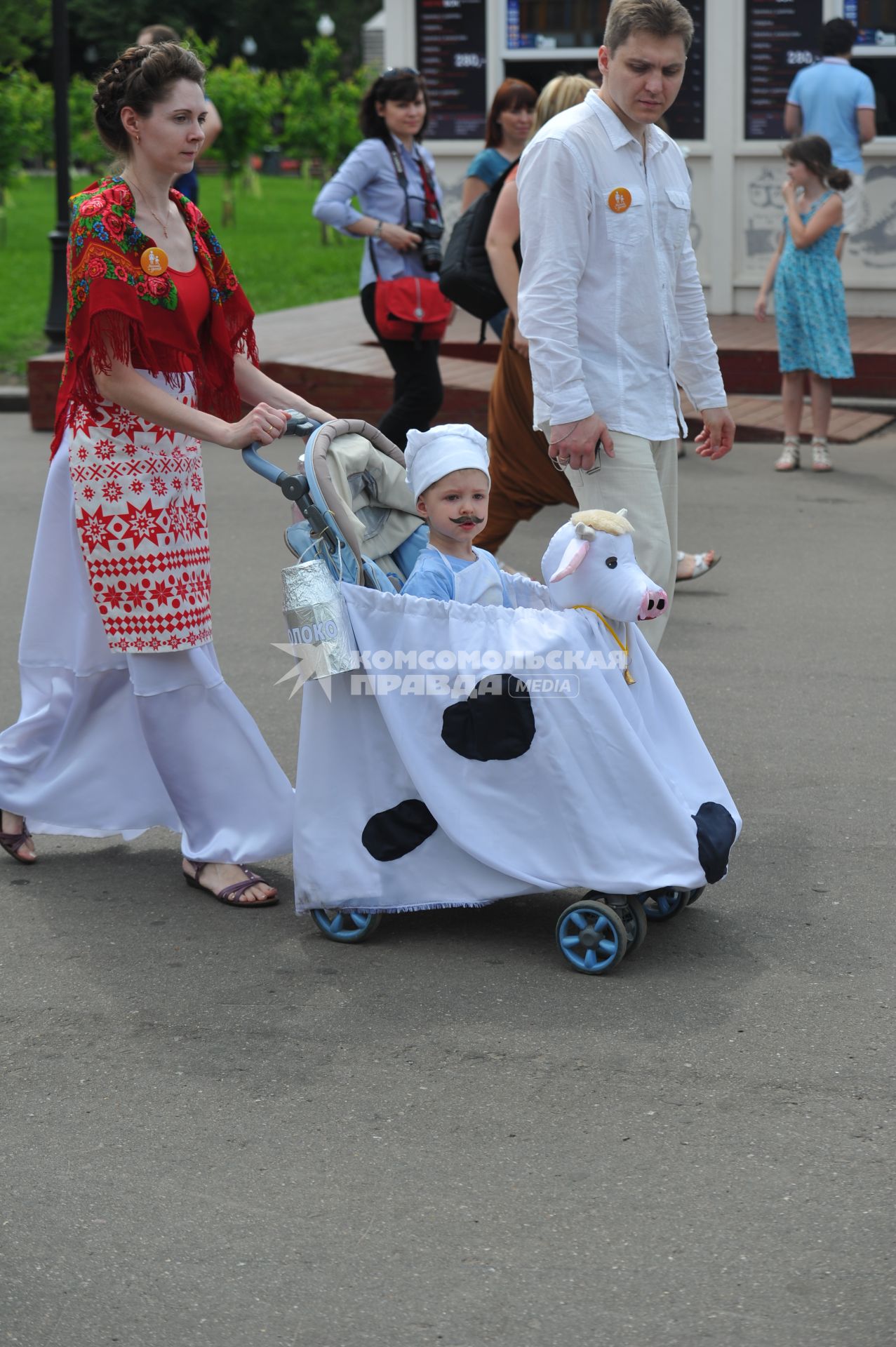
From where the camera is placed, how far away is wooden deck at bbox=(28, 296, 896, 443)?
442 inches

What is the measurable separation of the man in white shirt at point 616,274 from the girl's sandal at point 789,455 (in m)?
5.42

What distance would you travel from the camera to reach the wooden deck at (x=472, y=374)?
442 inches

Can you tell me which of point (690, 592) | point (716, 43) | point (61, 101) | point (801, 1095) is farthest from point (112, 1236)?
point (716, 43)

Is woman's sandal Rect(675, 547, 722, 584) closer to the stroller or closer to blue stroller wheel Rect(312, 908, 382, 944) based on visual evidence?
the stroller

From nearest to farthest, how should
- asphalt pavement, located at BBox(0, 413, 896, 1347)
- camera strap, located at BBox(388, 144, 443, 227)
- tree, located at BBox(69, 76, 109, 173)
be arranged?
asphalt pavement, located at BBox(0, 413, 896, 1347) → camera strap, located at BBox(388, 144, 443, 227) → tree, located at BBox(69, 76, 109, 173)

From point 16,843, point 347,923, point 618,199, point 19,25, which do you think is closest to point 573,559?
point 347,923

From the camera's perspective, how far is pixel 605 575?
13.3ft

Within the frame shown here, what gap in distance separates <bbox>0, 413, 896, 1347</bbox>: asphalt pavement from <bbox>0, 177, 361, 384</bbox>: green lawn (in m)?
10.1

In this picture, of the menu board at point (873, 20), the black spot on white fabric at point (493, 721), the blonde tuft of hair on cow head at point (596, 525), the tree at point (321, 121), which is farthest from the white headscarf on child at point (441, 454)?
the tree at point (321, 121)

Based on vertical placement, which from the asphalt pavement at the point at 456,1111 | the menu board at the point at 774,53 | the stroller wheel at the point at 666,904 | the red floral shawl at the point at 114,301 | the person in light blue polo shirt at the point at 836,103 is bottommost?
the asphalt pavement at the point at 456,1111

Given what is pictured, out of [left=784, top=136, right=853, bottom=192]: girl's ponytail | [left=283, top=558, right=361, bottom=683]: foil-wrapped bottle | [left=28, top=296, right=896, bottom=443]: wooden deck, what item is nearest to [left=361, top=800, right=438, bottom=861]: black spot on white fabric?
[left=283, top=558, right=361, bottom=683]: foil-wrapped bottle

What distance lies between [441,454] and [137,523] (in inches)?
30.9

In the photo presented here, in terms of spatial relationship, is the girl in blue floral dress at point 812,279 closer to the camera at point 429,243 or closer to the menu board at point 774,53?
the camera at point 429,243

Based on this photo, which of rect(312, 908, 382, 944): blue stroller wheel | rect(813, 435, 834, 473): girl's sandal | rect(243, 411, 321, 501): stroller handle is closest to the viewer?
rect(243, 411, 321, 501): stroller handle
